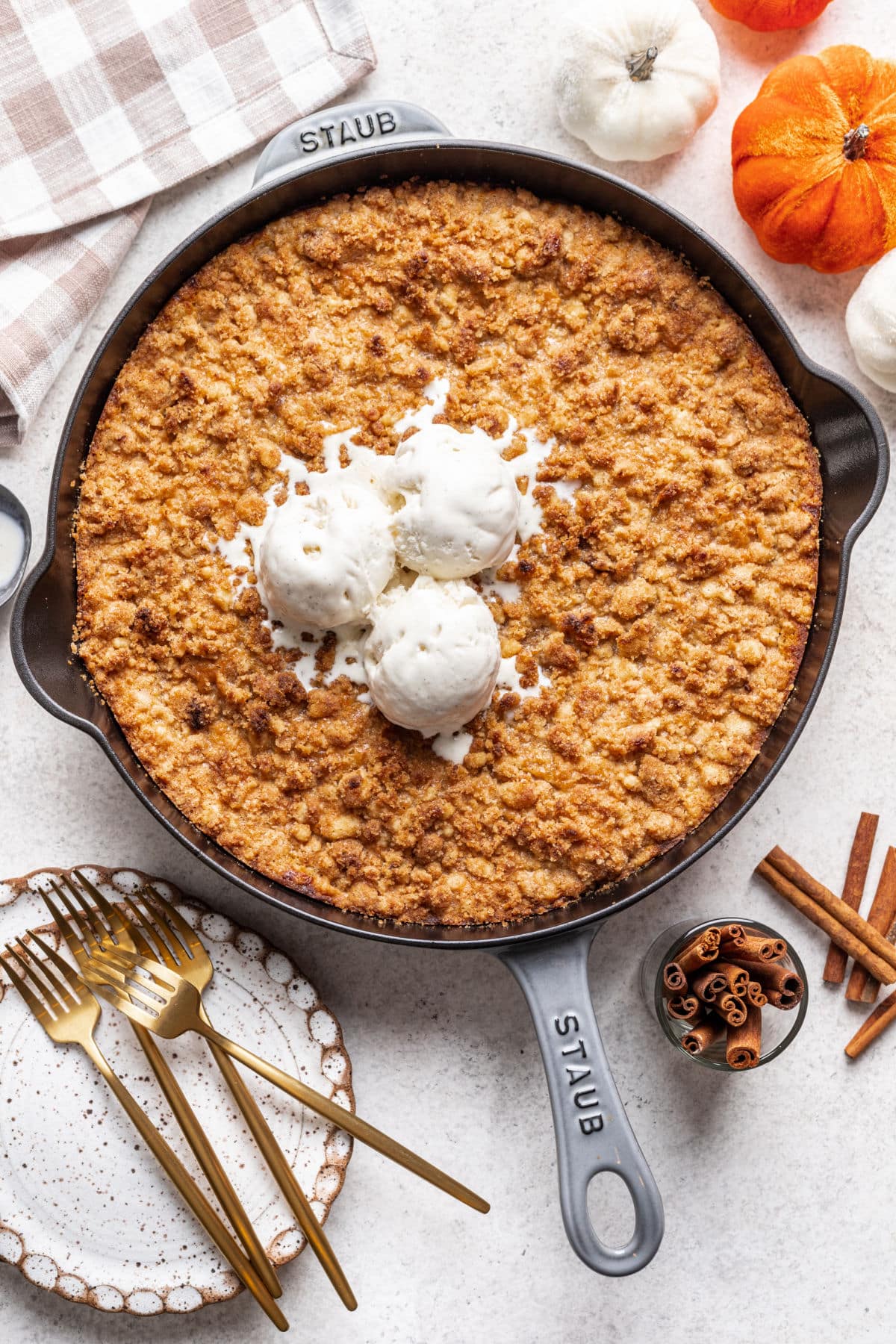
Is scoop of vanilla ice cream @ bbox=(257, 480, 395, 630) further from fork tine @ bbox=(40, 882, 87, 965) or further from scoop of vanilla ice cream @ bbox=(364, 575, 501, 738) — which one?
fork tine @ bbox=(40, 882, 87, 965)

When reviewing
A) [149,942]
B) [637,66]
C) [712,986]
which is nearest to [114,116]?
[637,66]

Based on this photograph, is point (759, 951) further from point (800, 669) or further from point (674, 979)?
point (800, 669)

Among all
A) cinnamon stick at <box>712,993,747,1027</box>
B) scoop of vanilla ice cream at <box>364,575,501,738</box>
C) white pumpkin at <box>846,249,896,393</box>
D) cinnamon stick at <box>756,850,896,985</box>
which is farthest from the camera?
cinnamon stick at <box>756,850,896,985</box>

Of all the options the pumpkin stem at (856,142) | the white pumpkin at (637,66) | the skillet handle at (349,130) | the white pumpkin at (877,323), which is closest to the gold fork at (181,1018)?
the skillet handle at (349,130)

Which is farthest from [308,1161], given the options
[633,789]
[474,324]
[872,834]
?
[474,324]

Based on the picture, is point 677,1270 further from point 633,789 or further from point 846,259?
point 846,259

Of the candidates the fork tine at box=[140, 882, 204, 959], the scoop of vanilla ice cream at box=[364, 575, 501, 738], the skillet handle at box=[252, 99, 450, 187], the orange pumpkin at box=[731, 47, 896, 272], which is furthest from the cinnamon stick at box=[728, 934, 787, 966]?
the skillet handle at box=[252, 99, 450, 187]
